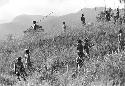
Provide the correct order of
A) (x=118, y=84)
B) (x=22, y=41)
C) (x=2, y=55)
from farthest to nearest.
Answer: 1. (x=22, y=41)
2. (x=2, y=55)
3. (x=118, y=84)

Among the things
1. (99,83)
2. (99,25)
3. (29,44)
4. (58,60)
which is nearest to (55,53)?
(58,60)

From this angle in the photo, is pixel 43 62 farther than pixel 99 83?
Yes

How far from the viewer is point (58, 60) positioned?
33.8 metres

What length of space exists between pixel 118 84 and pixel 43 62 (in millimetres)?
19686

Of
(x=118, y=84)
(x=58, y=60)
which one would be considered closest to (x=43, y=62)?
(x=58, y=60)

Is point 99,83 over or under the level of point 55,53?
over

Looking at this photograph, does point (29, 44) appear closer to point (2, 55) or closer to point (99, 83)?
point (2, 55)

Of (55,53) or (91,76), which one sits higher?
(91,76)

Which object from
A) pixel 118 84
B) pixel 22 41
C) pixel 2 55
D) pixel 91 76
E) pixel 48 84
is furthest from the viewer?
pixel 22 41

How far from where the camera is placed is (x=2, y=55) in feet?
127

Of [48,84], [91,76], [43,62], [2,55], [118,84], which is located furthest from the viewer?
[2,55]

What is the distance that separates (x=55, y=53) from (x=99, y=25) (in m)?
11.3

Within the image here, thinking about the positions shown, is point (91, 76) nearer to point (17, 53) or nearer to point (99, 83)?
point (99, 83)

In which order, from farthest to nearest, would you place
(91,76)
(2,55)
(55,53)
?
(2,55)
(55,53)
(91,76)
